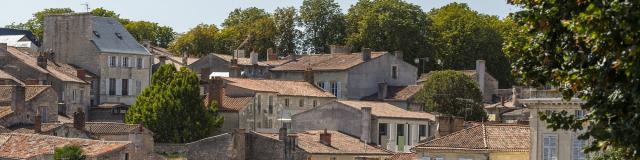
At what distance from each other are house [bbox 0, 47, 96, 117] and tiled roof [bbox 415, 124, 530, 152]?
36.1 m

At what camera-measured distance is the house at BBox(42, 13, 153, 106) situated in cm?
10756

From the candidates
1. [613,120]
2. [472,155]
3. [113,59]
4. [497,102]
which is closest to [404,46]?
[497,102]

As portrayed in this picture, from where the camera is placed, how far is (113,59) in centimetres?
10931

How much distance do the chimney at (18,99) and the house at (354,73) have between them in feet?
74.6

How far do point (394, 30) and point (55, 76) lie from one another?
3393 cm

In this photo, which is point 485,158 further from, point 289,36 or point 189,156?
point 289,36

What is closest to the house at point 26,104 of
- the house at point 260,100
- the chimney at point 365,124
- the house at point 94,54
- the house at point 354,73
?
the house at point 260,100

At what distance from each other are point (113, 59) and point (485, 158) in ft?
157

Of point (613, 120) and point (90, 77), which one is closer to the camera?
point (613, 120)

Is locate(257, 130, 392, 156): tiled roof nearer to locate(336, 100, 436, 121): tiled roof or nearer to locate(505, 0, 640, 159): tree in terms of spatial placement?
locate(336, 100, 436, 121): tiled roof

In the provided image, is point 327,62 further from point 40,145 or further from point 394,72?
point 40,145

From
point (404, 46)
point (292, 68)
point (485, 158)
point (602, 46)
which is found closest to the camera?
point (602, 46)

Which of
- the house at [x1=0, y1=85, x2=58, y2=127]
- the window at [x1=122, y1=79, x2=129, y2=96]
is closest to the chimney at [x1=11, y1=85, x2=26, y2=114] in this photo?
the house at [x1=0, y1=85, x2=58, y2=127]

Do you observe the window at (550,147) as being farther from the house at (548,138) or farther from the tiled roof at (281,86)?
the tiled roof at (281,86)
